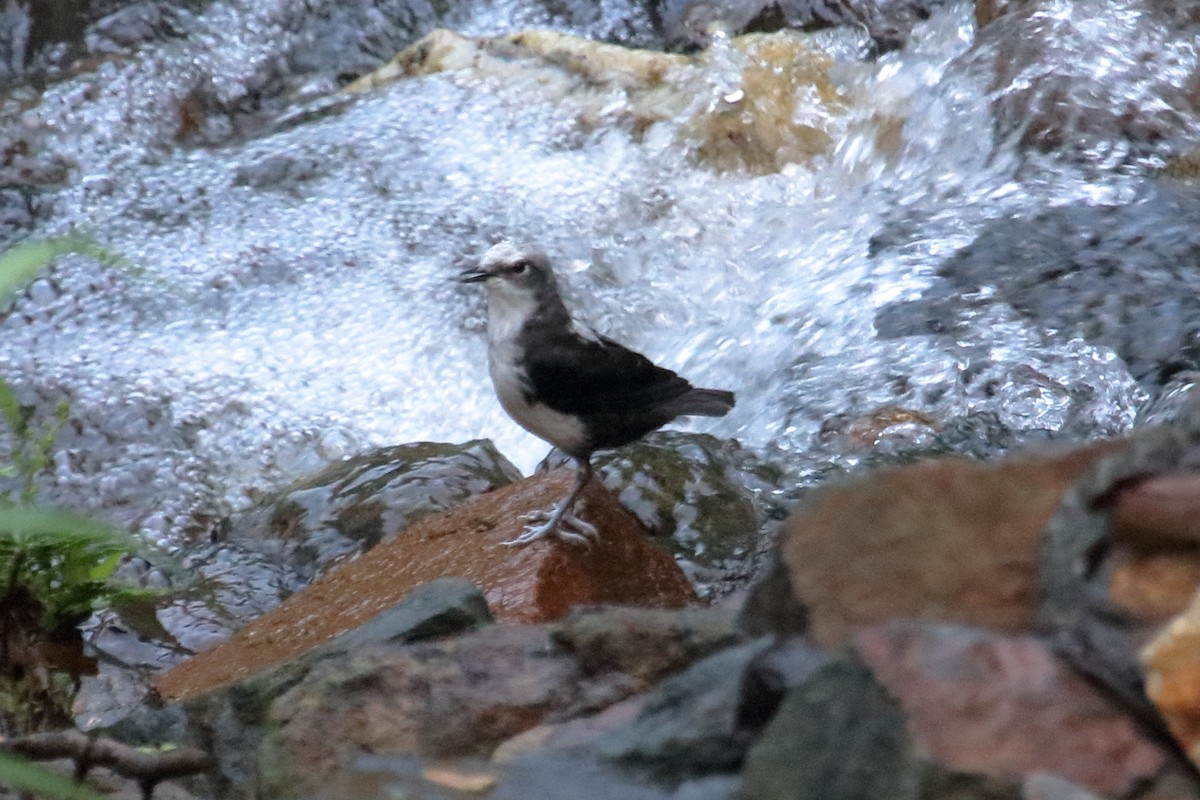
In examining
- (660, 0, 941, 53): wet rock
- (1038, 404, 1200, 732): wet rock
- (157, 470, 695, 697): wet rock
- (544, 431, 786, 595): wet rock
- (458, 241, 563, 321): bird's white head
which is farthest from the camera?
(660, 0, 941, 53): wet rock

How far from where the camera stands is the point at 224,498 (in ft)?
25.4

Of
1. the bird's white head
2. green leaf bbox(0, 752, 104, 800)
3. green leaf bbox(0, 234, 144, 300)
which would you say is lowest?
the bird's white head

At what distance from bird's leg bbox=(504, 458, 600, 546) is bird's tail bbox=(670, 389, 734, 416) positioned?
519 mm

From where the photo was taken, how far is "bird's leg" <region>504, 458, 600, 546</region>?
4508mm

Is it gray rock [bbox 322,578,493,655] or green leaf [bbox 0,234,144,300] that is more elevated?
green leaf [bbox 0,234,144,300]

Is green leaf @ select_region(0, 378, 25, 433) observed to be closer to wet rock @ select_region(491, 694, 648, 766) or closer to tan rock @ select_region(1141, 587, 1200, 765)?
wet rock @ select_region(491, 694, 648, 766)

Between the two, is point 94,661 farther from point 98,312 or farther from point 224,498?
point 98,312

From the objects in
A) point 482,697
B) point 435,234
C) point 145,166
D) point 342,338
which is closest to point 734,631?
point 482,697

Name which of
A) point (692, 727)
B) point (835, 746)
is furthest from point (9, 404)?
point (835, 746)

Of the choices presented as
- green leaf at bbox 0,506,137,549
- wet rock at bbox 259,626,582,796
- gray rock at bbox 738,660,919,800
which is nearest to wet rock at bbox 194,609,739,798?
wet rock at bbox 259,626,582,796

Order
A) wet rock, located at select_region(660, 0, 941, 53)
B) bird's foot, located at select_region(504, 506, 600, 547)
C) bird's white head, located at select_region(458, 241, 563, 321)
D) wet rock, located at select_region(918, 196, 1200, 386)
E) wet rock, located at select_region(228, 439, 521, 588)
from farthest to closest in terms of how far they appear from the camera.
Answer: wet rock, located at select_region(660, 0, 941, 53) → wet rock, located at select_region(918, 196, 1200, 386) → wet rock, located at select_region(228, 439, 521, 588) → bird's white head, located at select_region(458, 241, 563, 321) → bird's foot, located at select_region(504, 506, 600, 547)

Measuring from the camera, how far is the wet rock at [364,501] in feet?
20.1

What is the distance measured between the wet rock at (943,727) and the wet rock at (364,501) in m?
4.16

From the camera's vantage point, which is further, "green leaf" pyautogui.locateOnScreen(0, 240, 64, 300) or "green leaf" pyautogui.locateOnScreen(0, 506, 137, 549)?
"green leaf" pyautogui.locateOnScreen(0, 240, 64, 300)
